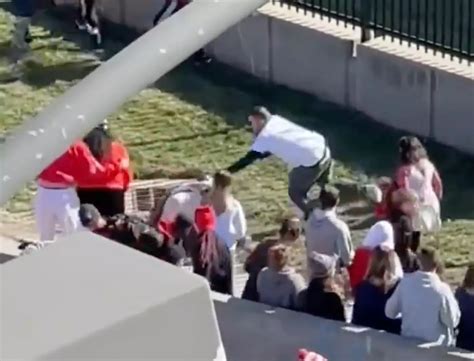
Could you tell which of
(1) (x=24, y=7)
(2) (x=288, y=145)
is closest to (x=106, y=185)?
(2) (x=288, y=145)

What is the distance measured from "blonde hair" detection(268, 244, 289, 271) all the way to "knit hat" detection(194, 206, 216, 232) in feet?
2.50

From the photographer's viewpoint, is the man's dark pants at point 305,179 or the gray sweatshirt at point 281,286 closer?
the gray sweatshirt at point 281,286

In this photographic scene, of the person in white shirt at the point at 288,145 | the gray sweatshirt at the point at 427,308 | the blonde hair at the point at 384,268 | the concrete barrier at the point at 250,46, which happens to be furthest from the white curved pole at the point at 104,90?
the concrete barrier at the point at 250,46

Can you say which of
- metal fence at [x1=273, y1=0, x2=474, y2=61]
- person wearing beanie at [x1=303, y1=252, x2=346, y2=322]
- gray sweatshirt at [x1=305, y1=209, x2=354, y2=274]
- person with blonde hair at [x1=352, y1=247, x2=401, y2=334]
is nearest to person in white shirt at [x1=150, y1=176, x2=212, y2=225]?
gray sweatshirt at [x1=305, y1=209, x2=354, y2=274]

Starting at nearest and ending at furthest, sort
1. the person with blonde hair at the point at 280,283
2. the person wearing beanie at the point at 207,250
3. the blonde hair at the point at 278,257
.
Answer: the blonde hair at the point at 278,257
the person with blonde hair at the point at 280,283
the person wearing beanie at the point at 207,250

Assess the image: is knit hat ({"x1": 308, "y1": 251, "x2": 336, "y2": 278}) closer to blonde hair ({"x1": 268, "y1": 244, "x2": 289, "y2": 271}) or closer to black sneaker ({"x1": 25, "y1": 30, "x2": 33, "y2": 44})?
blonde hair ({"x1": 268, "y1": 244, "x2": 289, "y2": 271})

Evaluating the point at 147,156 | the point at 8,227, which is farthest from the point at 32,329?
the point at 147,156

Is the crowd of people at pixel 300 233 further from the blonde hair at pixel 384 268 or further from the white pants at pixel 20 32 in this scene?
the white pants at pixel 20 32

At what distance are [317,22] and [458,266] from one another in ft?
13.4

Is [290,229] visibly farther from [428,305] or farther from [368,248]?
[428,305]

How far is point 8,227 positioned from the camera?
10.9 metres

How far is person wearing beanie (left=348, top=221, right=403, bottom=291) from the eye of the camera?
8.31 metres

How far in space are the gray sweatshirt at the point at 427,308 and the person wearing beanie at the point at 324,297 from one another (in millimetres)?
429

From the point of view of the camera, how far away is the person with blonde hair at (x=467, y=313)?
25.2ft
